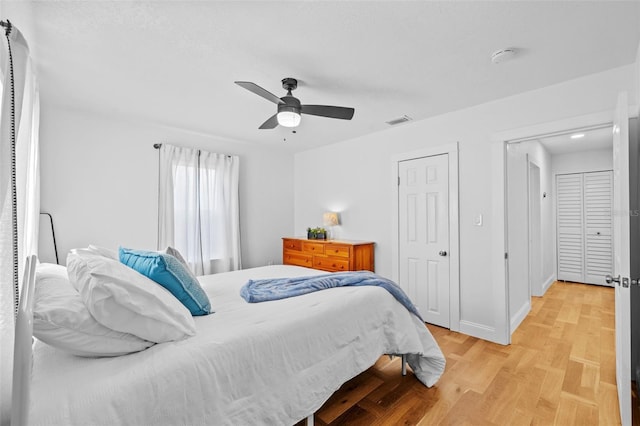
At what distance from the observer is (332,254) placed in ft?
13.7

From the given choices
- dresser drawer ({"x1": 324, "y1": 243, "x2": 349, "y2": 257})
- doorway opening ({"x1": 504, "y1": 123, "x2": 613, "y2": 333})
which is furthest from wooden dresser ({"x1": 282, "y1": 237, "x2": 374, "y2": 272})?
doorway opening ({"x1": 504, "y1": 123, "x2": 613, "y2": 333})

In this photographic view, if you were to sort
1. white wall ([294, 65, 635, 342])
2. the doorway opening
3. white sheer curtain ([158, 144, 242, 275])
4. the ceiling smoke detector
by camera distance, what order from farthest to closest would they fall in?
white sheer curtain ([158, 144, 242, 275])
the doorway opening
white wall ([294, 65, 635, 342])
the ceiling smoke detector

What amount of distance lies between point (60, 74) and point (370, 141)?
341 centimetres

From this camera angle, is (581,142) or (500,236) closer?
(500,236)

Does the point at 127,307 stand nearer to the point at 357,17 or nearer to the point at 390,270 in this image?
the point at 357,17

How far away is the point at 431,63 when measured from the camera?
92.5 inches

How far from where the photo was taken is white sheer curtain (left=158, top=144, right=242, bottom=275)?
3877 mm

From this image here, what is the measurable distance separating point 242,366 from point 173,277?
2.09ft

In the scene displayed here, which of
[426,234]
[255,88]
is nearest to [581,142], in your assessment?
[426,234]

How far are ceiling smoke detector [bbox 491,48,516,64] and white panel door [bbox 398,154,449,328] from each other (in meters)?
1.34

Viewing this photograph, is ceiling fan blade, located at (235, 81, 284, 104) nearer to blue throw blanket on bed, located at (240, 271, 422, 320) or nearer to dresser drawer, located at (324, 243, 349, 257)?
blue throw blanket on bed, located at (240, 271, 422, 320)

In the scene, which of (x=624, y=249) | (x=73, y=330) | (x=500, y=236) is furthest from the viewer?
(x=500, y=236)

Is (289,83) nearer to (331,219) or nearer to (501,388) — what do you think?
(331,219)

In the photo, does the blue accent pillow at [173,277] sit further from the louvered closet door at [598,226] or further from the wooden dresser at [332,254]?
the louvered closet door at [598,226]
